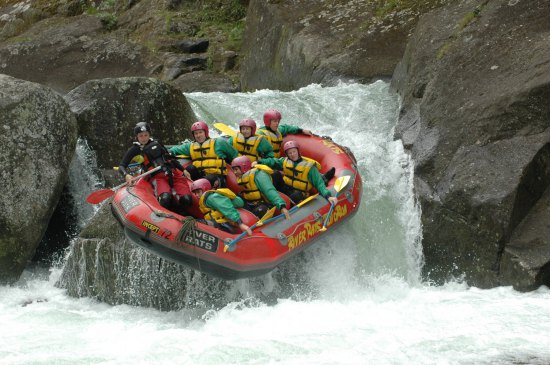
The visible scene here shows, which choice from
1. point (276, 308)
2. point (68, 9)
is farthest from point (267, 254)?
point (68, 9)

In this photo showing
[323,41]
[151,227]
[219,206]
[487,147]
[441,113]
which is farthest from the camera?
[323,41]

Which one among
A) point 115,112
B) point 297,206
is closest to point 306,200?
point 297,206

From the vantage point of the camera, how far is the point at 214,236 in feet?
24.3

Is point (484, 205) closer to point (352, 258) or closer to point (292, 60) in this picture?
point (352, 258)

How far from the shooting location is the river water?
20.4 ft

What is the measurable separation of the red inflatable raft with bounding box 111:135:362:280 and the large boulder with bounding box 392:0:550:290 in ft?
4.57

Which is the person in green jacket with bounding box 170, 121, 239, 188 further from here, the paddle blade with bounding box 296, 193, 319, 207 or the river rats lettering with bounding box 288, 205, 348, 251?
the river rats lettering with bounding box 288, 205, 348, 251

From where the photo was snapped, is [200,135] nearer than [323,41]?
Yes

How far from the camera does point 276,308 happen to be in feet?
24.7

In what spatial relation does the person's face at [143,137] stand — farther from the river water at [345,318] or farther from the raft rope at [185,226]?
the river water at [345,318]

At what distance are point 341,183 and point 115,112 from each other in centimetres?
338

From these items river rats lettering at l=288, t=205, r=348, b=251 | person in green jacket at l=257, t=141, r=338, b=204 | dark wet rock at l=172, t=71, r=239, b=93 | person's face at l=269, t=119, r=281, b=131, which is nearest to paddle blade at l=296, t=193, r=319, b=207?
person in green jacket at l=257, t=141, r=338, b=204

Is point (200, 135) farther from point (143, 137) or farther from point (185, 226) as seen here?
point (185, 226)

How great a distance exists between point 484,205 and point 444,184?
2.37 feet
